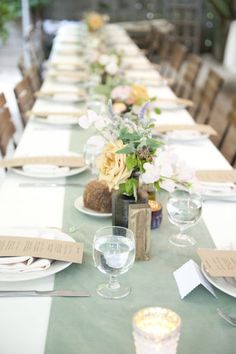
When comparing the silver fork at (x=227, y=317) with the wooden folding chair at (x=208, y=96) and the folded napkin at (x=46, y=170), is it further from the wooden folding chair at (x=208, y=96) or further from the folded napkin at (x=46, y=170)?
the wooden folding chair at (x=208, y=96)

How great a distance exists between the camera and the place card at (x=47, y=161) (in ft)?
6.76

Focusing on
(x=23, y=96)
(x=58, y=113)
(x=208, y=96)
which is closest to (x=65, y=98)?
(x=23, y=96)

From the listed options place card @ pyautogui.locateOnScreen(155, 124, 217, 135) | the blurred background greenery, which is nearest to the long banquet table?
place card @ pyautogui.locateOnScreen(155, 124, 217, 135)

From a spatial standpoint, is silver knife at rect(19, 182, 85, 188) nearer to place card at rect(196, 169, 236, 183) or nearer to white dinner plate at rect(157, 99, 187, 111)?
place card at rect(196, 169, 236, 183)

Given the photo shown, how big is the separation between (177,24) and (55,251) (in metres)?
9.32

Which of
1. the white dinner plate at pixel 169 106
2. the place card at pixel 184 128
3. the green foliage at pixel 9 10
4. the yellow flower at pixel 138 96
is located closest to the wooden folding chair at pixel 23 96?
the white dinner plate at pixel 169 106

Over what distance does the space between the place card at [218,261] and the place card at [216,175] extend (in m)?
0.56

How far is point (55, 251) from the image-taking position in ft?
4.62

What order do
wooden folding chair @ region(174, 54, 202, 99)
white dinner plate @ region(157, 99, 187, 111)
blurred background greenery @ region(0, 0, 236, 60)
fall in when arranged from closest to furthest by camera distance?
white dinner plate @ region(157, 99, 187, 111) < wooden folding chair @ region(174, 54, 202, 99) < blurred background greenery @ region(0, 0, 236, 60)

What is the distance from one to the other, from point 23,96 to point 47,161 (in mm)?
1477

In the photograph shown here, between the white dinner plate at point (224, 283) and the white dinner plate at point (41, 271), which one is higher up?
the white dinner plate at point (224, 283)

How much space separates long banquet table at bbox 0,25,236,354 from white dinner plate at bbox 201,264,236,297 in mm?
19

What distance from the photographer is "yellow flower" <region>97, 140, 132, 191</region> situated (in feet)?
4.67

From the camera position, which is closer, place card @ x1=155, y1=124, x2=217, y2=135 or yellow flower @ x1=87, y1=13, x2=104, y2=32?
place card @ x1=155, y1=124, x2=217, y2=135
